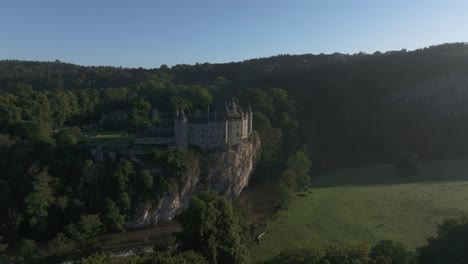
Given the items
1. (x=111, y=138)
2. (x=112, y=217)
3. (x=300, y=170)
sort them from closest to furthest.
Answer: (x=112, y=217) < (x=300, y=170) < (x=111, y=138)

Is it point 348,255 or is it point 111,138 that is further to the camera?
point 111,138

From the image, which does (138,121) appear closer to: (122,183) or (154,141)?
(154,141)

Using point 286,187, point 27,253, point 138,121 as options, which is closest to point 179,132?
point 138,121

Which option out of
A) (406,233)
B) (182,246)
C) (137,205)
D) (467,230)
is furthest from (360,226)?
(137,205)

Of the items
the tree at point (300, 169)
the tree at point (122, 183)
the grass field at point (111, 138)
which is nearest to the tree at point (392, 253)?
the tree at point (300, 169)

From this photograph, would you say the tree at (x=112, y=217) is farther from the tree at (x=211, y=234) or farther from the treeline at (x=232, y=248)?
the tree at (x=211, y=234)

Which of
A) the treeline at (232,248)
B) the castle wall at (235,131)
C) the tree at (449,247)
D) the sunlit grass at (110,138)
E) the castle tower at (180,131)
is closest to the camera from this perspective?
the treeline at (232,248)

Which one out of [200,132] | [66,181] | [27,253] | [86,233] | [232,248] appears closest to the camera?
[232,248]
